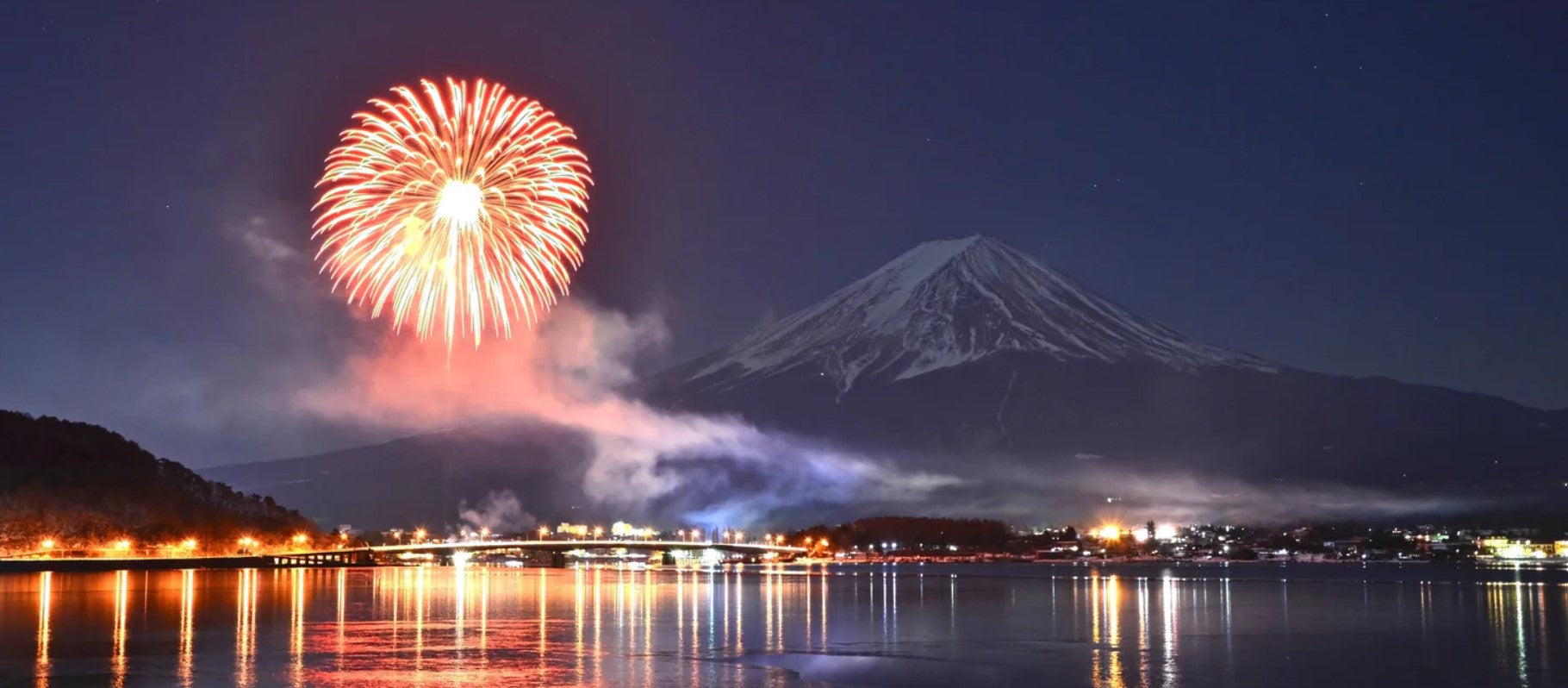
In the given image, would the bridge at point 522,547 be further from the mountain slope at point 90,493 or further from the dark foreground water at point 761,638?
the dark foreground water at point 761,638

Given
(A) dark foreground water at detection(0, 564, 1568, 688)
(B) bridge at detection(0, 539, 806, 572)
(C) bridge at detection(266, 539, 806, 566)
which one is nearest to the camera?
(A) dark foreground water at detection(0, 564, 1568, 688)

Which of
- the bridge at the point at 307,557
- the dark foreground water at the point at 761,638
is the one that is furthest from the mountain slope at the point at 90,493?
the dark foreground water at the point at 761,638

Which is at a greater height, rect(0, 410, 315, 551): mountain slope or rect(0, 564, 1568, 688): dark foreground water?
rect(0, 410, 315, 551): mountain slope

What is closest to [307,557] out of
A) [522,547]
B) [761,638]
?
[522,547]

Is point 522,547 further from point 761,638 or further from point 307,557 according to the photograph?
point 761,638

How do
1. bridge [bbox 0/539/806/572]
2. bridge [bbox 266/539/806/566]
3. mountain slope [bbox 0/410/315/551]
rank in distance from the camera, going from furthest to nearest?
bridge [bbox 266/539/806/566] < mountain slope [bbox 0/410/315/551] < bridge [bbox 0/539/806/572]

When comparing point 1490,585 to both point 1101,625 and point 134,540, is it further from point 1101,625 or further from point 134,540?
point 134,540

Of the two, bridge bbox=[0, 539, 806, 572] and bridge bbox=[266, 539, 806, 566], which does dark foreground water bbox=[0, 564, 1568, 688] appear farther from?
bridge bbox=[266, 539, 806, 566]

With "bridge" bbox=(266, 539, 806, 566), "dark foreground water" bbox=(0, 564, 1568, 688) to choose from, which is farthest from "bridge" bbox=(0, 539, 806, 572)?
"dark foreground water" bbox=(0, 564, 1568, 688)

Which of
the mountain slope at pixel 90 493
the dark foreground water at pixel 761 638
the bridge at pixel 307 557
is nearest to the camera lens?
the dark foreground water at pixel 761 638
